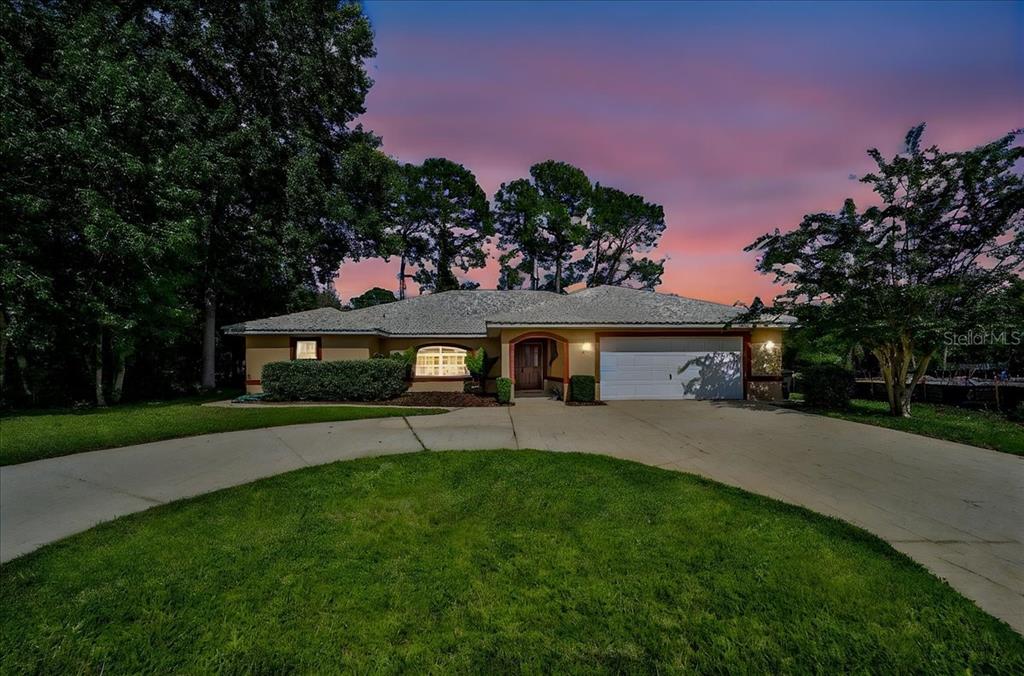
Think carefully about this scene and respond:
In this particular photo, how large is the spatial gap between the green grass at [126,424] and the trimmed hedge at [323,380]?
2.17m

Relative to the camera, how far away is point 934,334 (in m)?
9.58

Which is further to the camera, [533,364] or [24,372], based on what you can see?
[533,364]

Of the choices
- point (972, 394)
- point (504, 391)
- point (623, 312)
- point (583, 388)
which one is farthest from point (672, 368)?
point (972, 394)

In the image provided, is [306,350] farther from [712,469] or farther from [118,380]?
[712,469]

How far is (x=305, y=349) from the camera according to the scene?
15680mm

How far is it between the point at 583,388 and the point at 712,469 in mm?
7304

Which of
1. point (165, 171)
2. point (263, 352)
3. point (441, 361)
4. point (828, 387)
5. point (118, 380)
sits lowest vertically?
point (828, 387)

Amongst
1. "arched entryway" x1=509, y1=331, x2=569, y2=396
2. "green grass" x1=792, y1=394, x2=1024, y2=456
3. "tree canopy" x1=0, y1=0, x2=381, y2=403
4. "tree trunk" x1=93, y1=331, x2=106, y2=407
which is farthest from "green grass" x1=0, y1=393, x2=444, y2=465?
"green grass" x1=792, y1=394, x2=1024, y2=456

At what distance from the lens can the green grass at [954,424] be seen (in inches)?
283

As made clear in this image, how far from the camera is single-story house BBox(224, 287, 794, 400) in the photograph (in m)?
13.6

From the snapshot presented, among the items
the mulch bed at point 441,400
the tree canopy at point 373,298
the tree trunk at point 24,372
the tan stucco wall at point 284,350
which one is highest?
the tree canopy at point 373,298

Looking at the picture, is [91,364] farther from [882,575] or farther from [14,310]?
[882,575]

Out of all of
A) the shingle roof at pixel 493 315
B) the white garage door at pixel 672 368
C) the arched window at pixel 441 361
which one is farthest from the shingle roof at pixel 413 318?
the white garage door at pixel 672 368

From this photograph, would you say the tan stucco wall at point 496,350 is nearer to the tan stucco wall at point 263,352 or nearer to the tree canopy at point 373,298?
the tan stucco wall at point 263,352
